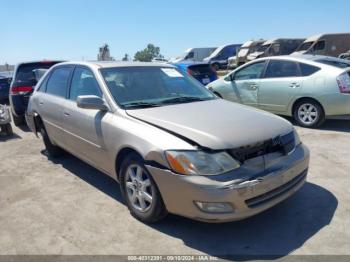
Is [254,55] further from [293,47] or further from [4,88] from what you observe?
[4,88]

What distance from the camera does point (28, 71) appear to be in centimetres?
892

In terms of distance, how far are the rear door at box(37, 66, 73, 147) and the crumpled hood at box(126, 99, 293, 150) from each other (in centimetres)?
174

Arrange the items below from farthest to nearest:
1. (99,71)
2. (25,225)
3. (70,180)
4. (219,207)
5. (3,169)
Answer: (3,169) → (70,180) → (99,71) → (25,225) → (219,207)

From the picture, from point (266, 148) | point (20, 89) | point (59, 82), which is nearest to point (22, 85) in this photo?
point (20, 89)

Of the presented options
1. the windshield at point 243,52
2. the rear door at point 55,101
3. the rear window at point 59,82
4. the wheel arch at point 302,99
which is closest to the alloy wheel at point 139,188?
the rear door at point 55,101

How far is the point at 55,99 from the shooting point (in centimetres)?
538

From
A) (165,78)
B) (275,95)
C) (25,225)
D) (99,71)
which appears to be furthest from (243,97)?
(25,225)

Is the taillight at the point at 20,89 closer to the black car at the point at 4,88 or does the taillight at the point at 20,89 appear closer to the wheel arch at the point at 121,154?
the black car at the point at 4,88

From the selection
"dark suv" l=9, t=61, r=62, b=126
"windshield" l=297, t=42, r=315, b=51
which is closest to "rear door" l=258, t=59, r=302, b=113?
"dark suv" l=9, t=61, r=62, b=126

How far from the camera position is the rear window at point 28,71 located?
8781 millimetres

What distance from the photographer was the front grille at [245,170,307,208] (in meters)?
3.21

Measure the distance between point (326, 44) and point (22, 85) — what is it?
76.8ft

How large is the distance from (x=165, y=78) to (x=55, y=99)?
70.7 inches

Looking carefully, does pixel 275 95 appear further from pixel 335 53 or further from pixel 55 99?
pixel 335 53
